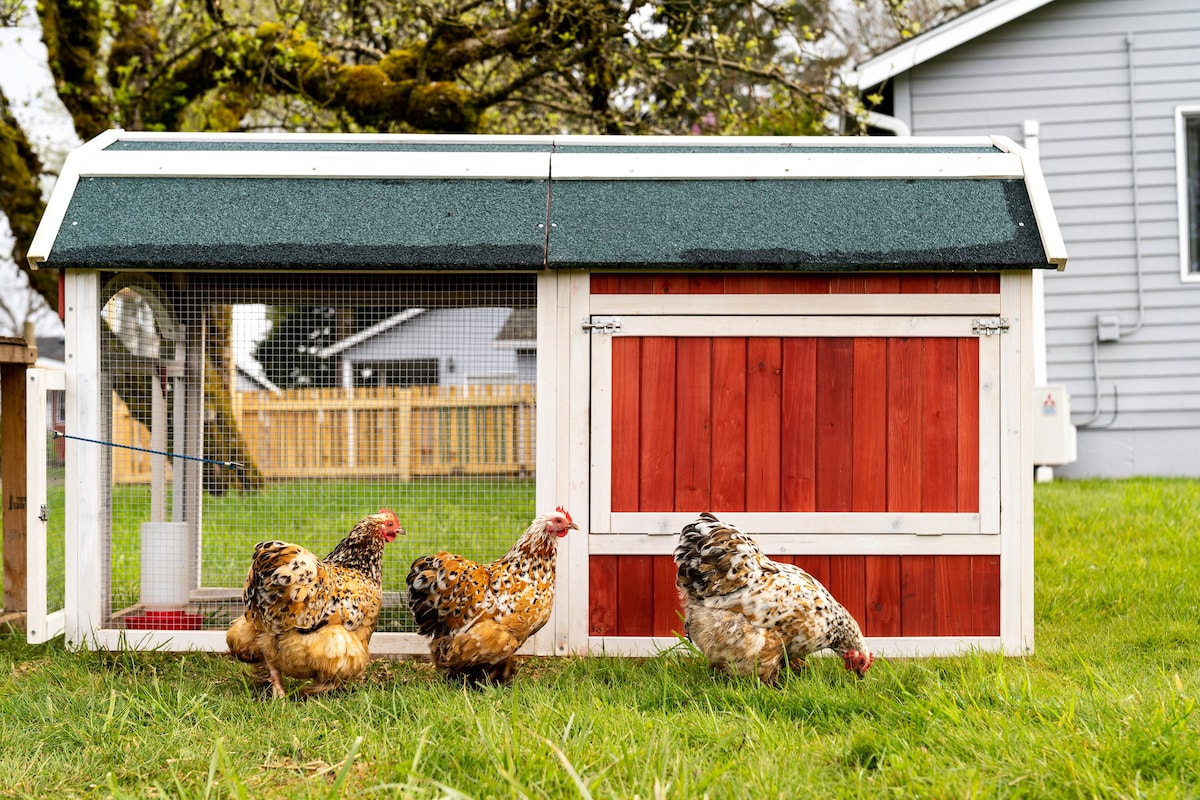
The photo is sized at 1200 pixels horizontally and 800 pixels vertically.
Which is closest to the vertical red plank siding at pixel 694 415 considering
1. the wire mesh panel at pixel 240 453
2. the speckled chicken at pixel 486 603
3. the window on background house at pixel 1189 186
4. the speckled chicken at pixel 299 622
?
the speckled chicken at pixel 486 603

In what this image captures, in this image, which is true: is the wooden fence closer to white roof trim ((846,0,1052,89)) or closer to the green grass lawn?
the green grass lawn

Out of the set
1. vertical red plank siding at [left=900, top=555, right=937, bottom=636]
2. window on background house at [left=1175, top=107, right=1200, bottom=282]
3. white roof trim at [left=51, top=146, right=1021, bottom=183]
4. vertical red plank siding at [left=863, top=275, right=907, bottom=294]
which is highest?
window on background house at [left=1175, top=107, right=1200, bottom=282]

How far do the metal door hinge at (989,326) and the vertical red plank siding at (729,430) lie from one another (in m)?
1.00

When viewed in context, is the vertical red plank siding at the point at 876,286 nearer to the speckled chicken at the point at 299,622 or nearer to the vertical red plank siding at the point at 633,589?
the vertical red plank siding at the point at 633,589

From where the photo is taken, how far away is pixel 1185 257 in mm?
8258

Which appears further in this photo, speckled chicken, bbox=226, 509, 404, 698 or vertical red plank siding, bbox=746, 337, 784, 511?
vertical red plank siding, bbox=746, 337, 784, 511

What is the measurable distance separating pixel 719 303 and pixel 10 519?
3482mm

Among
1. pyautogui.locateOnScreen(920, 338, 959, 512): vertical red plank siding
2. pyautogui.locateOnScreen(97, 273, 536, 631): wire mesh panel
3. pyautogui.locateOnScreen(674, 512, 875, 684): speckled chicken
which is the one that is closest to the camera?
pyautogui.locateOnScreen(674, 512, 875, 684): speckled chicken

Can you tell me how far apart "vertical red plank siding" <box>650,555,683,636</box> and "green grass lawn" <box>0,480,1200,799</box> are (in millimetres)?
136

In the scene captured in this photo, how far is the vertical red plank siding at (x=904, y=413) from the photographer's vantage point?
159 inches

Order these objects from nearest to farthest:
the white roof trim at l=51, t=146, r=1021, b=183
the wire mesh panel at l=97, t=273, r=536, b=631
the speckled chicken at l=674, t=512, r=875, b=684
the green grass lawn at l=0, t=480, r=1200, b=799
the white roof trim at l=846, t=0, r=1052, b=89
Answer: the green grass lawn at l=0, t=480, r=1200, b=799 < the speckled chicken at l=674, t=512, r=875, b=684 < the white roof trim at l=51, t=146, r=1021, b=183 < the wire mesh panel at l=97, t=273, r=536, b=631 < the white roof trim at l=846, t=0, r=1052, b=89

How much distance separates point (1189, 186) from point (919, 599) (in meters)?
6.50

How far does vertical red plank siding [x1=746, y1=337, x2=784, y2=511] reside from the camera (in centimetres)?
406

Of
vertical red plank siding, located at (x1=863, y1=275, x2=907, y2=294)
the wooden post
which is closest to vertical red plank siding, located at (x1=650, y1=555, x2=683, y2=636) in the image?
vertical red plank siding, located at (x1=863, y1=275, x2=907, y2=294)
